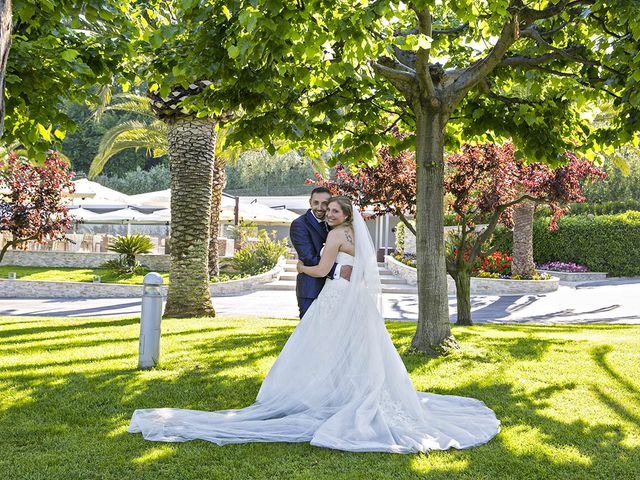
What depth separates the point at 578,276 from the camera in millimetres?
25672

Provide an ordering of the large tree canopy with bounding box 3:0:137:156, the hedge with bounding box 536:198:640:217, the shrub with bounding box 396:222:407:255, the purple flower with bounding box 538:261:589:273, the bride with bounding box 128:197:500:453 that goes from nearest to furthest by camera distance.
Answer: the bride with bounding box 128:197:500:453, the large tree canopy with bounding box 3:0:137:156, the purple flower with bounding box 538:261:589:273, the shrub with bounding box 396:222:407:255, the hedge with bounding box 536:198:640:217

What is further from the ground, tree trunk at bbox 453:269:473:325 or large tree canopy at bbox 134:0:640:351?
large tree canopy at bbox 134:0:640:351

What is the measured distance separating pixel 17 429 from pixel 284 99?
5.10 meters

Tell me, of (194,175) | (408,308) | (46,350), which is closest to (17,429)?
(46,350)

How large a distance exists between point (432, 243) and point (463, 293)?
13.0 ft

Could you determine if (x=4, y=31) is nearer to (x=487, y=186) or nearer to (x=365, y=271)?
(x=365, y=271)

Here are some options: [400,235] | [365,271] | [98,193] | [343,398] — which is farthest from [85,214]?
[343,398]

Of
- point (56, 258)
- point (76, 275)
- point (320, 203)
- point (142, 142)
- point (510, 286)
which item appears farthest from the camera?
point (56, 258)

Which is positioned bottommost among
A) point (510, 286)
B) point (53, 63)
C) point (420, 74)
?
point (510, 286)

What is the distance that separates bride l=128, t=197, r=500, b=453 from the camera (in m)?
4.68

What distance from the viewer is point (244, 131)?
841 cm

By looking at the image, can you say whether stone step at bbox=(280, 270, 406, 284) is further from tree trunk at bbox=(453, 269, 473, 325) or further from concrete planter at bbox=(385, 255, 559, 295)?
tree trunk at bbox=(453, 269, 473, 325)

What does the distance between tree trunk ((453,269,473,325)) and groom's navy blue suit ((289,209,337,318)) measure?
602 centimetres

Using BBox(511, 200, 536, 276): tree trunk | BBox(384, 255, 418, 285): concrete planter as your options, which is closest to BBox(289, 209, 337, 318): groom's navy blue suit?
BBox(384, 255, 418, 285): concrete planter
